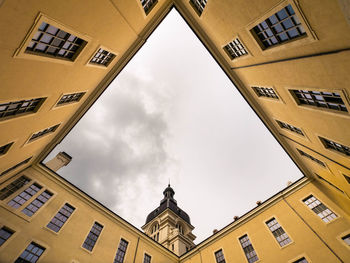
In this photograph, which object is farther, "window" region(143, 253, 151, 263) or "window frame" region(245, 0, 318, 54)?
"window" region(143, 253, 151, 263)

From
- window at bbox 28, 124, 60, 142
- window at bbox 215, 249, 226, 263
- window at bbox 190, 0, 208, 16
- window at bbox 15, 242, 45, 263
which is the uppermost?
window at bbox 190, 0, 208, 16

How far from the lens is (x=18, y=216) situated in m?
13.8

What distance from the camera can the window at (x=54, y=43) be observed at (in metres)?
7.27

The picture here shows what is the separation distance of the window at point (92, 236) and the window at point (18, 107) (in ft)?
40.0

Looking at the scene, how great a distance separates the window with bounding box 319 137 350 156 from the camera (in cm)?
1038

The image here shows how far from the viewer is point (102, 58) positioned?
12922 millimetres

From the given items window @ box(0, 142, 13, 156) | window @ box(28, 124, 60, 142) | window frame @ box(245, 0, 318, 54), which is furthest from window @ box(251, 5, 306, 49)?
window @ box(28, 124, 60, 142)

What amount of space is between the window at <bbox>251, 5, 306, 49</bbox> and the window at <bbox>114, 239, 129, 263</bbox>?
66.5 ft

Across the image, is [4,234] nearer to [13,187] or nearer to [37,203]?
[37,203]

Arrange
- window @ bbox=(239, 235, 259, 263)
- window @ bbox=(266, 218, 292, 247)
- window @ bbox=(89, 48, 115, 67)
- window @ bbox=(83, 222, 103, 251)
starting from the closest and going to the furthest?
window @ bbox=(89, 48, 115, 67) → window @ bbox=(266, 218, 292, 247) → window @ bbox=(83, 222, 103, 251) → window @ bbox=(239, 235, 259, 263)

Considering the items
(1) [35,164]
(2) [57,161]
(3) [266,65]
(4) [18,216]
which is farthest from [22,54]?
(2) [57,161]

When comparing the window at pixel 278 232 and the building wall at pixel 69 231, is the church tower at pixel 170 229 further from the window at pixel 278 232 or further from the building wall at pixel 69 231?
the window at pixel 278 232

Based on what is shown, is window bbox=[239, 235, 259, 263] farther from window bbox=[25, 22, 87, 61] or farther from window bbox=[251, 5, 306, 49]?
window bbox=[25, 22, 87, 61]

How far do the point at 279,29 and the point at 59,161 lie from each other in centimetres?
2962
